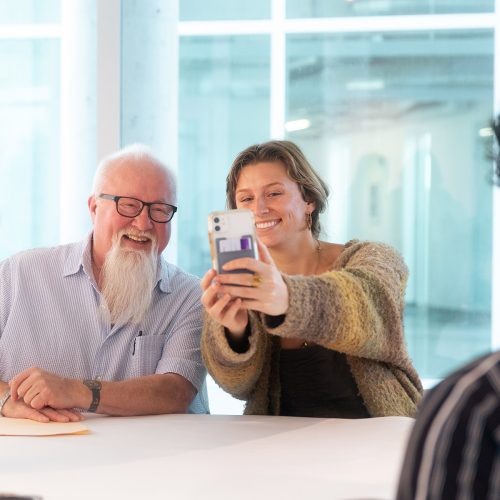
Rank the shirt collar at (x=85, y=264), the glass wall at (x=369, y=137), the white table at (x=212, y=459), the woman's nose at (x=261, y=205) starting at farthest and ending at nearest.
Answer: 1. the glass wall at (x=369, y=137)
2. the shirt collar at (x=85, y=264)
3. the woman's nose at (x=261, y=205)
4. the white table at (x=212, y=459)

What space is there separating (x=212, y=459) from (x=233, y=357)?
588 millimetres

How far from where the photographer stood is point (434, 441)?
940mm

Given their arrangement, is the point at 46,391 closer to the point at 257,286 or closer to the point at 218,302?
the point at 218,302

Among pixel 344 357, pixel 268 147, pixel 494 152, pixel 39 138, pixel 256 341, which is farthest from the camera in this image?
pixel 39 138

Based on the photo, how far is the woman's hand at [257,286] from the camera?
2375 millimetres

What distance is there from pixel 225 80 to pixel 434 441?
19.7ft

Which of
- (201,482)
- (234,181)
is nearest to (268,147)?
(234,181)

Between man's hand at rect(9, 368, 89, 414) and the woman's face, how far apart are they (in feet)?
2.81

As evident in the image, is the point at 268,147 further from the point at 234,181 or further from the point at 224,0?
the point at 224,0

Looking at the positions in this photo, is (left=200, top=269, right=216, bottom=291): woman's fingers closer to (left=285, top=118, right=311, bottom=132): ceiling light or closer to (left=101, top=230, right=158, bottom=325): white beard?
(left=101, top=230, right=158, bottom=325): white beard

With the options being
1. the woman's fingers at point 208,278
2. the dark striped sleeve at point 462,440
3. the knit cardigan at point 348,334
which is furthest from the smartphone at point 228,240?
the dark striped sleeve at point 462,440

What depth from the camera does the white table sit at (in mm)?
1803

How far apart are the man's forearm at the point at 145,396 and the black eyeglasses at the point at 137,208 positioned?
685 mm

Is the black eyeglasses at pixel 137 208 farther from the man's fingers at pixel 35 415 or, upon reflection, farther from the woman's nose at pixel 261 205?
the man's fingers at pixel 35 415
